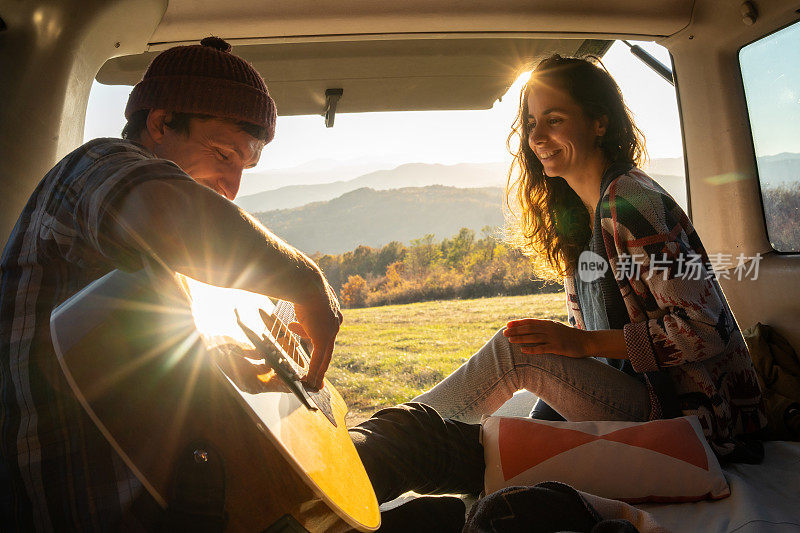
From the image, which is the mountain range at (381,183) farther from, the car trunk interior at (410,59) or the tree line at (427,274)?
the car trunk interior at (410,59)

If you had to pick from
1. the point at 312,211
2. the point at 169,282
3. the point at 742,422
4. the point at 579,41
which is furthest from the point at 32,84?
the point at 312,211

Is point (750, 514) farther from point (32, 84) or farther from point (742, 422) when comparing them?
point (32, 84)

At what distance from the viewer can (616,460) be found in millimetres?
1301

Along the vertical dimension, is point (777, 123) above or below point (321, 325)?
above

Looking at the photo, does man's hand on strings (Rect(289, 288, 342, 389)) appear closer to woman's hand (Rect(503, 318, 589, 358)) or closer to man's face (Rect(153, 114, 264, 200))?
man's face (Rect(153, 114, 264, 200))

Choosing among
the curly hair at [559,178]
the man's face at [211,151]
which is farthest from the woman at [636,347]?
the man's face at [211,151]

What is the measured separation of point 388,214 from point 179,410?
7.76 meters

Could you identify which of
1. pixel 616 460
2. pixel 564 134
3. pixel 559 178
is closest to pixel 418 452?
pixel 616 460

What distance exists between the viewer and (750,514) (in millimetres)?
1167

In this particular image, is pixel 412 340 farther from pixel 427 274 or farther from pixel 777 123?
pixel 777 123

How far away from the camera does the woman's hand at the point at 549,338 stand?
157cm

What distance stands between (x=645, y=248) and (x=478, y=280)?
4.09m

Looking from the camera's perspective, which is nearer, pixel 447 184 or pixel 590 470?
pixel 590 470

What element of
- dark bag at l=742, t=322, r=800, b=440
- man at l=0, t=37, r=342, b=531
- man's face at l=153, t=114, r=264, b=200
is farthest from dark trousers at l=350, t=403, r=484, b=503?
dark bag at l=742, t=322, r=800, b=440
